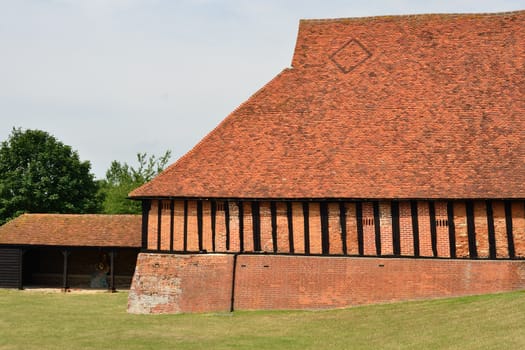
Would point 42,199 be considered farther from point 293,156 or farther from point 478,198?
point 478,198

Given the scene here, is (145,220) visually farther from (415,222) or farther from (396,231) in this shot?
(415,222)

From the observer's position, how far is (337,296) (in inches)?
577

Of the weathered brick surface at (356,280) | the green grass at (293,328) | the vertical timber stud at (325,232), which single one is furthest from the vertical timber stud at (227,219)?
the vertical timber stud at (325,232)

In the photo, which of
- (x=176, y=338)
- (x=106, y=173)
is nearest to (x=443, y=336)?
(x=176, y=338)

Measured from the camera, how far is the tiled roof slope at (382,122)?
14.7 m

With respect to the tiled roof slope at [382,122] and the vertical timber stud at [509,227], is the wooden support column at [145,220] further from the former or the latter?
the vertical timber stud at [509,227]

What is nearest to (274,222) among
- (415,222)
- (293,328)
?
(293,328)

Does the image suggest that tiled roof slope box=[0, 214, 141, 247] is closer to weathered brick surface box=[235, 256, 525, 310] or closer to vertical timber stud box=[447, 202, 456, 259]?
weathered brick surface box=[235, 256, 525, 310]

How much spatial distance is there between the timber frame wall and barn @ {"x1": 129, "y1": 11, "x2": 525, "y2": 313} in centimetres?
3

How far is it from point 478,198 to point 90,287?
15.5 m

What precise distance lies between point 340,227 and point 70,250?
38.2 ft

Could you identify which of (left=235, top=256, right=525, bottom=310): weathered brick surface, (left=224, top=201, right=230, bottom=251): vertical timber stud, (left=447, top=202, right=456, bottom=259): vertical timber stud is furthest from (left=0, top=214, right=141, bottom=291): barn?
(left=447, top=202, right=456, bottom=259): vertical timber stud

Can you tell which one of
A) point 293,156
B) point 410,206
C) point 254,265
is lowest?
point 254,265

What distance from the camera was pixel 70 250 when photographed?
21.4m
